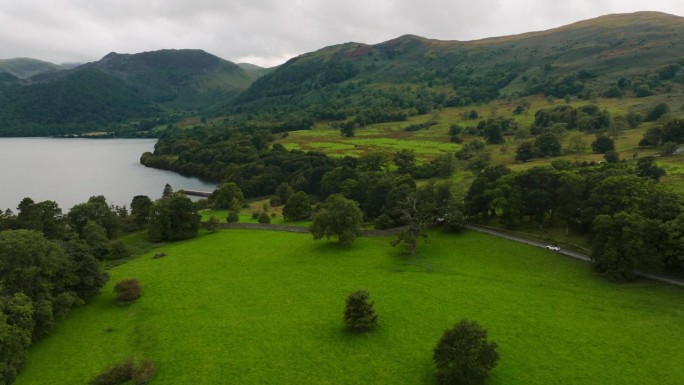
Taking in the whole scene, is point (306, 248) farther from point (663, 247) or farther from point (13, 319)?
point (663, 247)

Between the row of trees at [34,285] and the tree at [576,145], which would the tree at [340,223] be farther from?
the tree at [576,145]

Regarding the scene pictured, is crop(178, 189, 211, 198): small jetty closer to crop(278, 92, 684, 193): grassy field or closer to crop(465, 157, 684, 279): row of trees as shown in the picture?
crop(278, 92, 684, 193): grassy field

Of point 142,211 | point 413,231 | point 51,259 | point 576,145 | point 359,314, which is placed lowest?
point 142,211

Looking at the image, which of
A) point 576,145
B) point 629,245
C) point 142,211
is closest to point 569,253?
point 629,245

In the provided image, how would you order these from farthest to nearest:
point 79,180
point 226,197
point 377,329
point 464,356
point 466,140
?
point 466,140, point 79,180, point 226,197, point 377,329, point 464,356

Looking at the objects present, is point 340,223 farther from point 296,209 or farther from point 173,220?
point 173,220

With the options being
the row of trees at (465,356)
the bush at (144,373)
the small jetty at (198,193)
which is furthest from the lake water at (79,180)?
the row of trees at (465,356)

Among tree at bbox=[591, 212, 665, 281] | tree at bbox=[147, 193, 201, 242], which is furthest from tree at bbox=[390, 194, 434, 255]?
tree at bbox=[147, 193, 201, 242]
